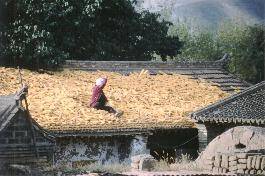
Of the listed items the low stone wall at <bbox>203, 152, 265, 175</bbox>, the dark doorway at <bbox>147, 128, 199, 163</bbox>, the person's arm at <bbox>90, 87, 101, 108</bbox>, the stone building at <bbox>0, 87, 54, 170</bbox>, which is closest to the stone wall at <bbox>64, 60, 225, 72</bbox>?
the dark doorway at <bbox>147, 128, 199, 163</bbox>

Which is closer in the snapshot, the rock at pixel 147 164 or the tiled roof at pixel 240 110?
the rock at pixel 147 164

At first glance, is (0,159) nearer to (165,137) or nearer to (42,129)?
(42,129)

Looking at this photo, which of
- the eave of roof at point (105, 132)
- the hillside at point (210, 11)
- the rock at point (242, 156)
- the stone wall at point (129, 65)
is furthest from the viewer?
the hillside at point (210, 11)

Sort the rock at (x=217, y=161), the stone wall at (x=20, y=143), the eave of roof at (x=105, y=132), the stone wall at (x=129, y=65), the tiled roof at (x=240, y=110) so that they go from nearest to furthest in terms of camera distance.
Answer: the stone wall at (x=20, y=143) → the rock at (x=217, y=161) → the eave of roof at (x=105, y=132) → the tiled roof at (x=240, y=110) → the stone wall at (x=129, y=65)

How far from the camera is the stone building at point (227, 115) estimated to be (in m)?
18.0

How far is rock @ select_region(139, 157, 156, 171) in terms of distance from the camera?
1361 cm

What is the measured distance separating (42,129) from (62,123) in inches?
68.6

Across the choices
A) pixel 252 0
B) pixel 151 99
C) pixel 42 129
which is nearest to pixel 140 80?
pixel 151 99

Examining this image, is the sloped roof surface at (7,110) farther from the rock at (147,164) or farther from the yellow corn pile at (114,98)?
the rock at (147,164)

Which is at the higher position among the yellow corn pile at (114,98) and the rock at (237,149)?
the yellow corn pile at (114,98)

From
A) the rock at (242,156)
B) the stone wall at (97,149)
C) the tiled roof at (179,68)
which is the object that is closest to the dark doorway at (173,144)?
the stone wall at (97,149)

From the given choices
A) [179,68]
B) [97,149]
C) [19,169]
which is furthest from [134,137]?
[179,68]

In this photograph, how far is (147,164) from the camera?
1363cm

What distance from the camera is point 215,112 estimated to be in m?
18.2
